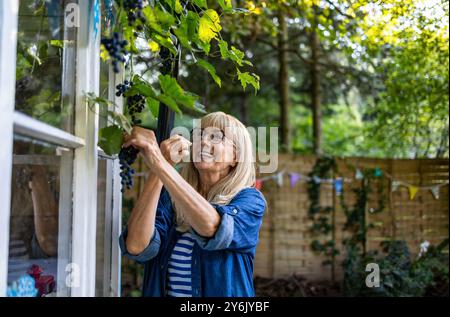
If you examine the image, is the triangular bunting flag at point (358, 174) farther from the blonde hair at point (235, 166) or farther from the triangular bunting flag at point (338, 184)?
the blonde hair at point (235, 166)

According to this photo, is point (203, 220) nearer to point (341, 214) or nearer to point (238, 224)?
point (238, 224)

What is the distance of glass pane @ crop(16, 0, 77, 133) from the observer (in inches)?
41.4

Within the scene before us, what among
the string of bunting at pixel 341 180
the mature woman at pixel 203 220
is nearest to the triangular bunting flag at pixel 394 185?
the string of bunting at pixel 341 180

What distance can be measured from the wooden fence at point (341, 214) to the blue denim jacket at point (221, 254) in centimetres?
418

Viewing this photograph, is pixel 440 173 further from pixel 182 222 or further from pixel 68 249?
pixel 68 249

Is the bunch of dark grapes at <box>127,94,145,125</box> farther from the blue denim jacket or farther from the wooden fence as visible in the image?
the wooden fence

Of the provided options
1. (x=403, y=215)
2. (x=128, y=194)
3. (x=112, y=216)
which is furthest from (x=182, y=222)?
(x=403, y=215)

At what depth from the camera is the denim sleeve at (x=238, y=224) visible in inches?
51.9

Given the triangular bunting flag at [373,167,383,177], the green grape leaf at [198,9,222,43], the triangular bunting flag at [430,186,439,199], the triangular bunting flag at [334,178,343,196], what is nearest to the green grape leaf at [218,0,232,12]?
the green grape leaf at [198,9,222,43]

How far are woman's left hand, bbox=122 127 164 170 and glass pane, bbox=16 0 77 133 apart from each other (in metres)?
0.14

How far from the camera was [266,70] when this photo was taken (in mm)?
8570

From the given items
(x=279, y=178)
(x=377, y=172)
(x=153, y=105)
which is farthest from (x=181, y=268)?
(x=377, y=172)

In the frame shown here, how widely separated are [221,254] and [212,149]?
0.32 metres
